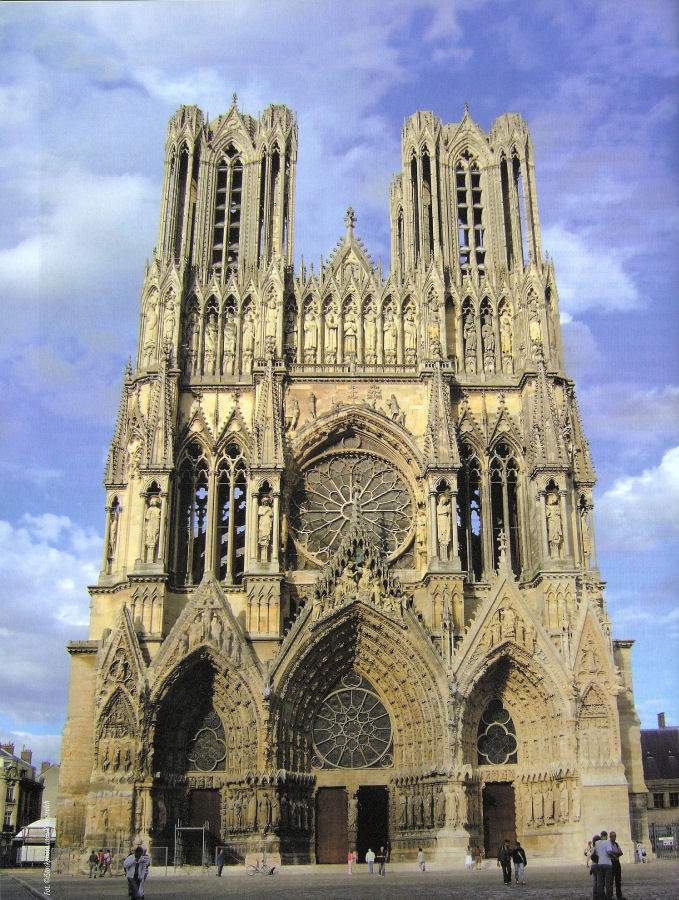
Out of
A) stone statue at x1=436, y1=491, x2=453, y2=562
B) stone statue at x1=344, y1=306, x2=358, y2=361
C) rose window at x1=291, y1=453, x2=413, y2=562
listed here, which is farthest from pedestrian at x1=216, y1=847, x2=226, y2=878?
stone statue at x1=344, y1=306, x2=358, y2=361

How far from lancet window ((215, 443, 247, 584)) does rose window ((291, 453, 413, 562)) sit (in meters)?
1.68

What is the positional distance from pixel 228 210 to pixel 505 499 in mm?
13826

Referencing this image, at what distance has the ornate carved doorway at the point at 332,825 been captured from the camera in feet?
91.6

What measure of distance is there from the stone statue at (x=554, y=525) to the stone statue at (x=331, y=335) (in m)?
8.18

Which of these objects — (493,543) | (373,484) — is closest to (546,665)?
(493,543)

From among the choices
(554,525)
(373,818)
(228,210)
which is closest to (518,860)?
(373,818)

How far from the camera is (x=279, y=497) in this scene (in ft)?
98.2

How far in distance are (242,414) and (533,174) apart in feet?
44.5

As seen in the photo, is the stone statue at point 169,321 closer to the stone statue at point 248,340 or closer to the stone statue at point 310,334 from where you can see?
the stone statue at point 248,340

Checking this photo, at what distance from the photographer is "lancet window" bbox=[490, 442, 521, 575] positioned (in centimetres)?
3119

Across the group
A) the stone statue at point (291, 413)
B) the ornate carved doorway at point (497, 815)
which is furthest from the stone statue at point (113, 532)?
the ornate carved doorway at point (497, 815)

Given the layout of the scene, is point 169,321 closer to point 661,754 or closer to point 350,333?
point 350,333

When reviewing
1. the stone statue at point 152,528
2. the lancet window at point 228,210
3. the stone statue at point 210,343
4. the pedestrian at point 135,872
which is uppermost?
the lancet window at point 228,210

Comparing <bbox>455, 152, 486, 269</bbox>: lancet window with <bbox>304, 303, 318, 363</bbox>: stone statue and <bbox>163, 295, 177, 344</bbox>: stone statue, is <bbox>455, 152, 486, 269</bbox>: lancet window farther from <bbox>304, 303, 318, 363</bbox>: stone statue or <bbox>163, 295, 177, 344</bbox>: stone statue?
<bbox>163, 295, 177, 344</bbox>: stone statue
